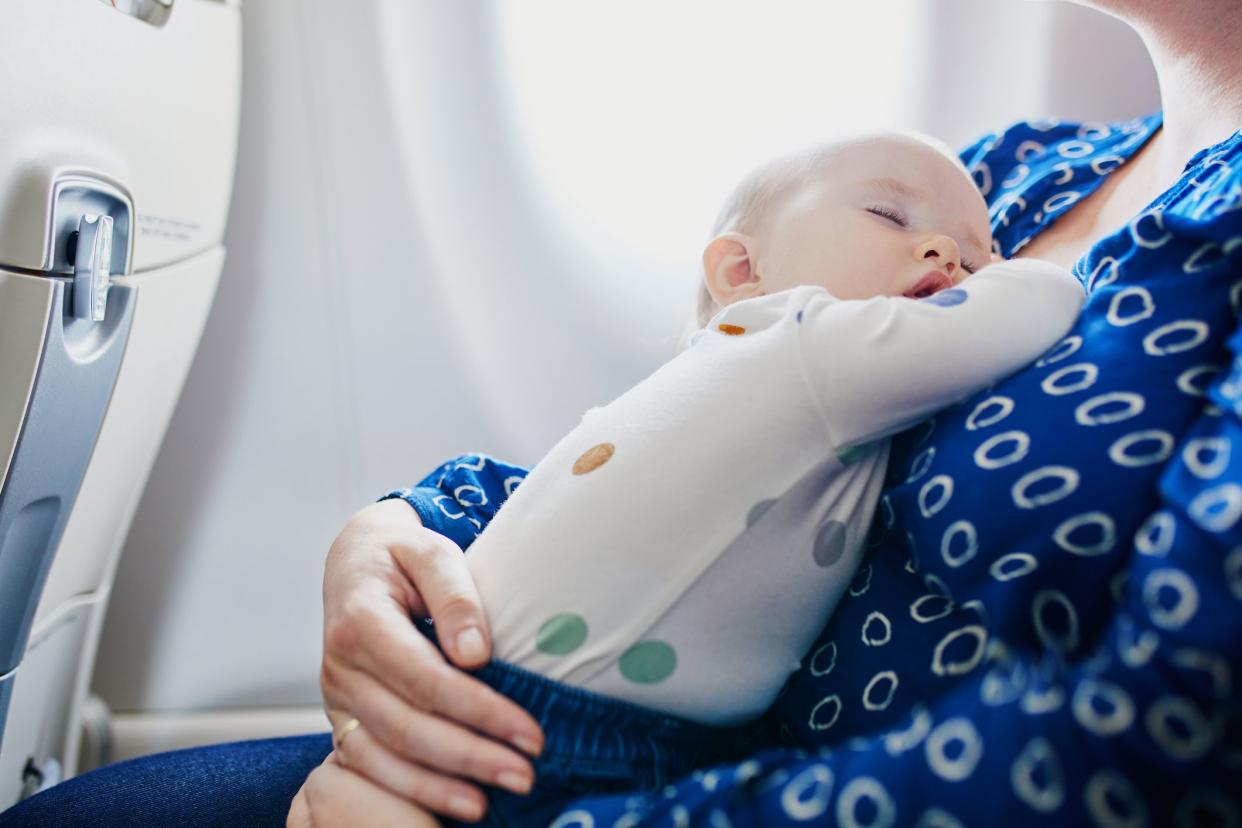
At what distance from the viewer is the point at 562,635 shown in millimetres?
660

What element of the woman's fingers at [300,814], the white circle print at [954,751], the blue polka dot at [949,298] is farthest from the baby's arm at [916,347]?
the woman's fingers at [300,814]

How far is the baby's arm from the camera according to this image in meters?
0.65

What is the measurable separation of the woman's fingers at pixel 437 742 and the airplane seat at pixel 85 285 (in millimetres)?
427

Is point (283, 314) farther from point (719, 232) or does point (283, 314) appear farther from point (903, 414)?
point (903, 414)

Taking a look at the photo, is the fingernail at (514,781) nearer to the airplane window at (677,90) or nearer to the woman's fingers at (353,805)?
the woman's fingers at (353,805)

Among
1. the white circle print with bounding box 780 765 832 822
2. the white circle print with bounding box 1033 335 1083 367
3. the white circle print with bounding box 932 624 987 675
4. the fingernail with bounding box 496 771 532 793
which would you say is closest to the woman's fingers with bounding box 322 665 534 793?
the fingernail with bounding box 496 771 532 793

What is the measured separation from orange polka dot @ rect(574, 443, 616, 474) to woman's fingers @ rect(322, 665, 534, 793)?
0.17 metres

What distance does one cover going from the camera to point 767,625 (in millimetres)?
687

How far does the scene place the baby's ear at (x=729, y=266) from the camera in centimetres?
95

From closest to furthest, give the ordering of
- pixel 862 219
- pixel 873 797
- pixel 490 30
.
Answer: pixel 873 797 → pixel 862 219 → pixel 490 30

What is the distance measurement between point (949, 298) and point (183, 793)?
2.45 ft

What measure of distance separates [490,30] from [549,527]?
907 millimetres

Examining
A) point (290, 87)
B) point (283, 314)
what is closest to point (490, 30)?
point (290, 87)

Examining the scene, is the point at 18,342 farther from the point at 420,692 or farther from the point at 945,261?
the point at 945,261
